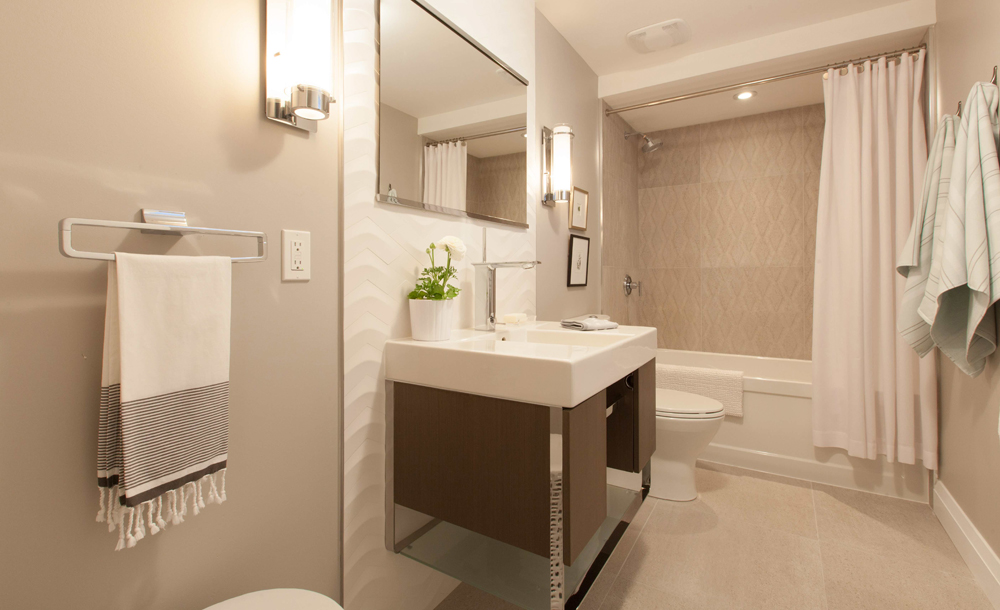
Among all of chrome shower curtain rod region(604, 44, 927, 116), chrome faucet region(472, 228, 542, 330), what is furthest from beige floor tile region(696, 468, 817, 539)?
chrome shower curtain rod region(604, 44, 927, 116)

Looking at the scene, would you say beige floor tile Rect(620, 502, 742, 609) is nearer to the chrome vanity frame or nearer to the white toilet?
the white toilet

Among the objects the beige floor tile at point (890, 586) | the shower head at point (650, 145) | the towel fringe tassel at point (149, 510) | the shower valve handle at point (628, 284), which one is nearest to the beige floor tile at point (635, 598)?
the beige floor tile at point (890, 586)

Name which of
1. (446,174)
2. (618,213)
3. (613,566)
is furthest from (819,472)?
(446,174)

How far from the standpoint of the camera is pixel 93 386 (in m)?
0.83

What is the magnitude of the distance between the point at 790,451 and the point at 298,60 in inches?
113

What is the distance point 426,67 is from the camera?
1.56 meters

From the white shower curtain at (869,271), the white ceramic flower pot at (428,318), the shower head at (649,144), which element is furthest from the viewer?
the shower head at (649,144)

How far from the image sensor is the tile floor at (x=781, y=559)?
1.60m

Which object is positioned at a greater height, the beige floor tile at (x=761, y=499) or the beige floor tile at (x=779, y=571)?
the beige floor tile at (x=761, y=499)

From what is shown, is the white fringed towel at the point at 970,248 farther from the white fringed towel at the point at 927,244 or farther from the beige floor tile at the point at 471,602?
the beige floor tile at the point at 471,602

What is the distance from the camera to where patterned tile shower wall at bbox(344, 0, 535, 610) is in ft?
4.19

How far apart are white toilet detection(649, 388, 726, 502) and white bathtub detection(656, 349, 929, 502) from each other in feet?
1.64

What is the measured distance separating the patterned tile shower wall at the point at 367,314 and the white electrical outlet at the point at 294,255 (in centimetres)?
12

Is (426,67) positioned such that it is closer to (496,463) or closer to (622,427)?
(496,463)
